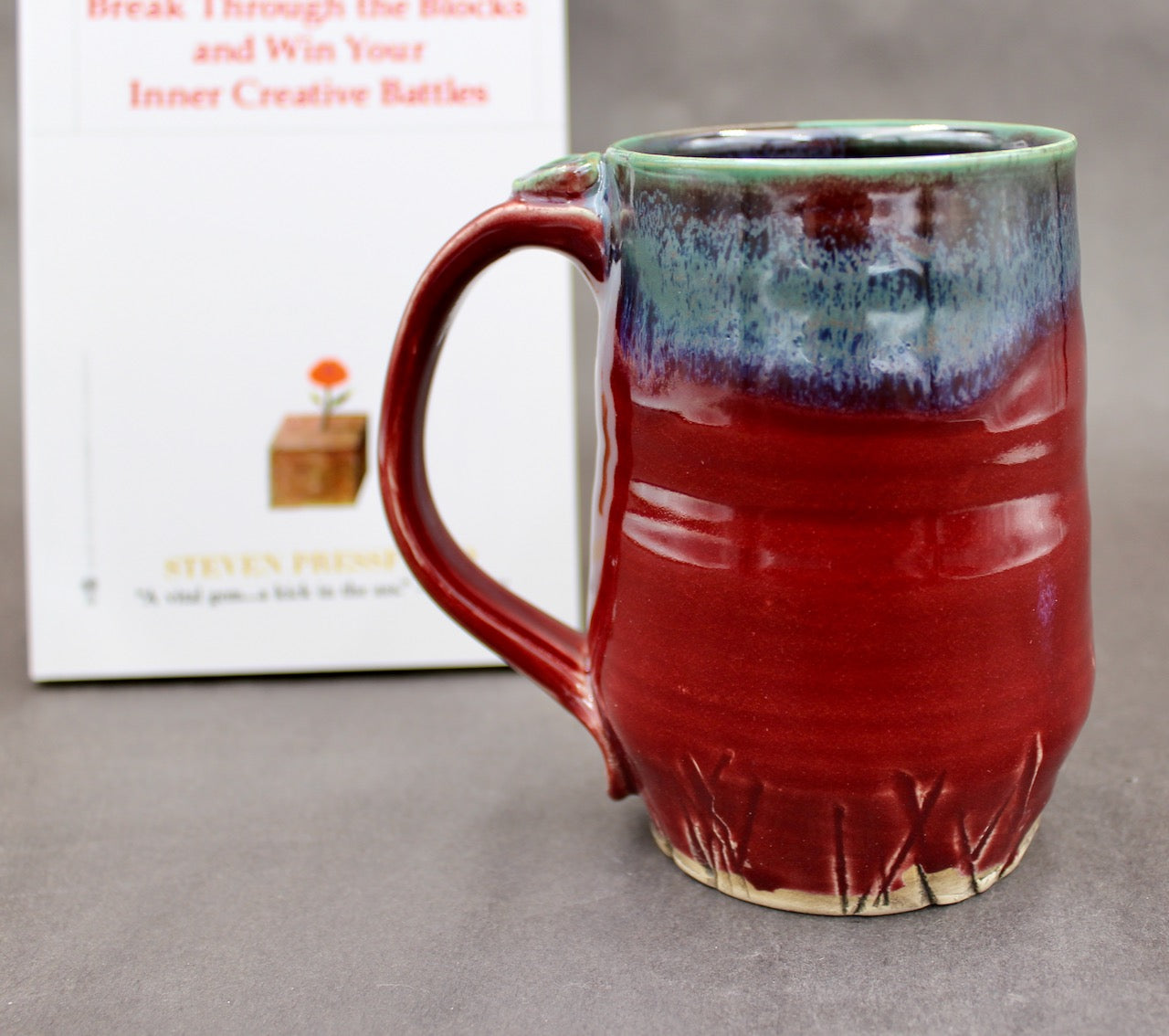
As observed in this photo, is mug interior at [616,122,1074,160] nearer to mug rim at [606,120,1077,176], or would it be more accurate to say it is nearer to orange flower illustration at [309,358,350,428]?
mug rim at [606,120,1077,176]

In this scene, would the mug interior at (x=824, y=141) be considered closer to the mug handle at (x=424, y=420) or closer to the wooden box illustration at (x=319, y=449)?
the mug handle at (x=424, y=420)

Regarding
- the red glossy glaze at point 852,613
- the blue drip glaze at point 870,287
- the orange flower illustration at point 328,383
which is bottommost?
the red glossy glaze at point 852,613

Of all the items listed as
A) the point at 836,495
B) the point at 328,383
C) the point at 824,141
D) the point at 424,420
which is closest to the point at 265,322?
the point at 328,383

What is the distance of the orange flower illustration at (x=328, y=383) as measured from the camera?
1.09m

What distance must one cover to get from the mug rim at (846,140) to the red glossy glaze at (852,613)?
0.30ft

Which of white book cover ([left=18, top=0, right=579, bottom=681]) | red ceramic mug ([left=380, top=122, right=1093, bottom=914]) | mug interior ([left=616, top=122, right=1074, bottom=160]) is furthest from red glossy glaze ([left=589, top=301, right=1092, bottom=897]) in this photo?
white book cover ([left=18, top=0, right=579, bottom=681])

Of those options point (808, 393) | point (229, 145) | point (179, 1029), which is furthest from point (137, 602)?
point (808, 393)

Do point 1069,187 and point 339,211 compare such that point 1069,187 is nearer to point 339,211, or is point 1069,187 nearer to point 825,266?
point 825,266

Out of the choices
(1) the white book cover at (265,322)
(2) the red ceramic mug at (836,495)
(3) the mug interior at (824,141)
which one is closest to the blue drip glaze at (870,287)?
(2) the red ceramic mug at (836,495)

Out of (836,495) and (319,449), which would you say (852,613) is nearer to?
(836,495)

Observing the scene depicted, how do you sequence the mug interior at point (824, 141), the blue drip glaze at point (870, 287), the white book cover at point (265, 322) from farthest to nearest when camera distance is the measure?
the white book cover at point (265, 322) < the mug interior at point (824, 141) < the blue drip glaze at point (870, 287)

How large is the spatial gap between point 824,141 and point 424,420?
251mm

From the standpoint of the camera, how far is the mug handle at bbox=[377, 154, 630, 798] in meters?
0.75

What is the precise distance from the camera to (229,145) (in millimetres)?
1073
